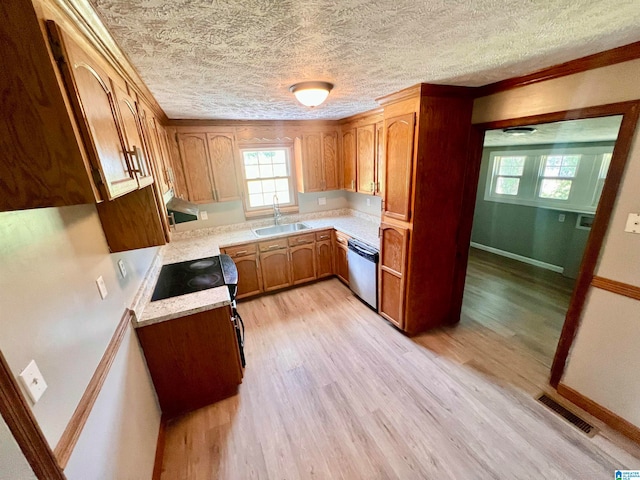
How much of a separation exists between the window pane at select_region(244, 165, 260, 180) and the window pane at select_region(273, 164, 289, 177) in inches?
9.7

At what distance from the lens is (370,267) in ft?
9.61

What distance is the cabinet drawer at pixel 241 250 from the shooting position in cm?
313

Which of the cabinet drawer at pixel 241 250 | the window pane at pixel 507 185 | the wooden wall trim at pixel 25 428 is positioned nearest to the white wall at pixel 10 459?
the wooden wall trim at pixel 25 428

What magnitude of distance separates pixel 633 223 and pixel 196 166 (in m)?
3.77

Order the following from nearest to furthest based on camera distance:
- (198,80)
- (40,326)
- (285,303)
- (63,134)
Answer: (63,134) < (40,326) < (198,80) < (285,303)

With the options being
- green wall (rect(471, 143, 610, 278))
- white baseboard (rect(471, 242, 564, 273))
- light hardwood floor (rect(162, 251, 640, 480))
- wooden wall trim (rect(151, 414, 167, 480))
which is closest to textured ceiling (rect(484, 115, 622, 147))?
green wall (rect(471, 143, 610, 278))

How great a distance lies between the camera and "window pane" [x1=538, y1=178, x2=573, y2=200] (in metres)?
3.89

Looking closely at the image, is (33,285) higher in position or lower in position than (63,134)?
lower

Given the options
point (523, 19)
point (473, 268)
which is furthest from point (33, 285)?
point (473, 268)

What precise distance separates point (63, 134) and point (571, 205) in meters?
5.45

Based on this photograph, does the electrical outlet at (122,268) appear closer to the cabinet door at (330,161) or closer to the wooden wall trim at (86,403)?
the wooden wall trim at (86,403)

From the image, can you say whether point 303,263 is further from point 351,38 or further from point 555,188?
point 555,188

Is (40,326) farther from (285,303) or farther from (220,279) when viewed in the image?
(285,303)

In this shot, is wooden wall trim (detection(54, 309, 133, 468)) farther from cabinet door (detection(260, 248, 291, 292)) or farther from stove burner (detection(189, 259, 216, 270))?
cabinet door (detection(260, 248, 291, 292))
